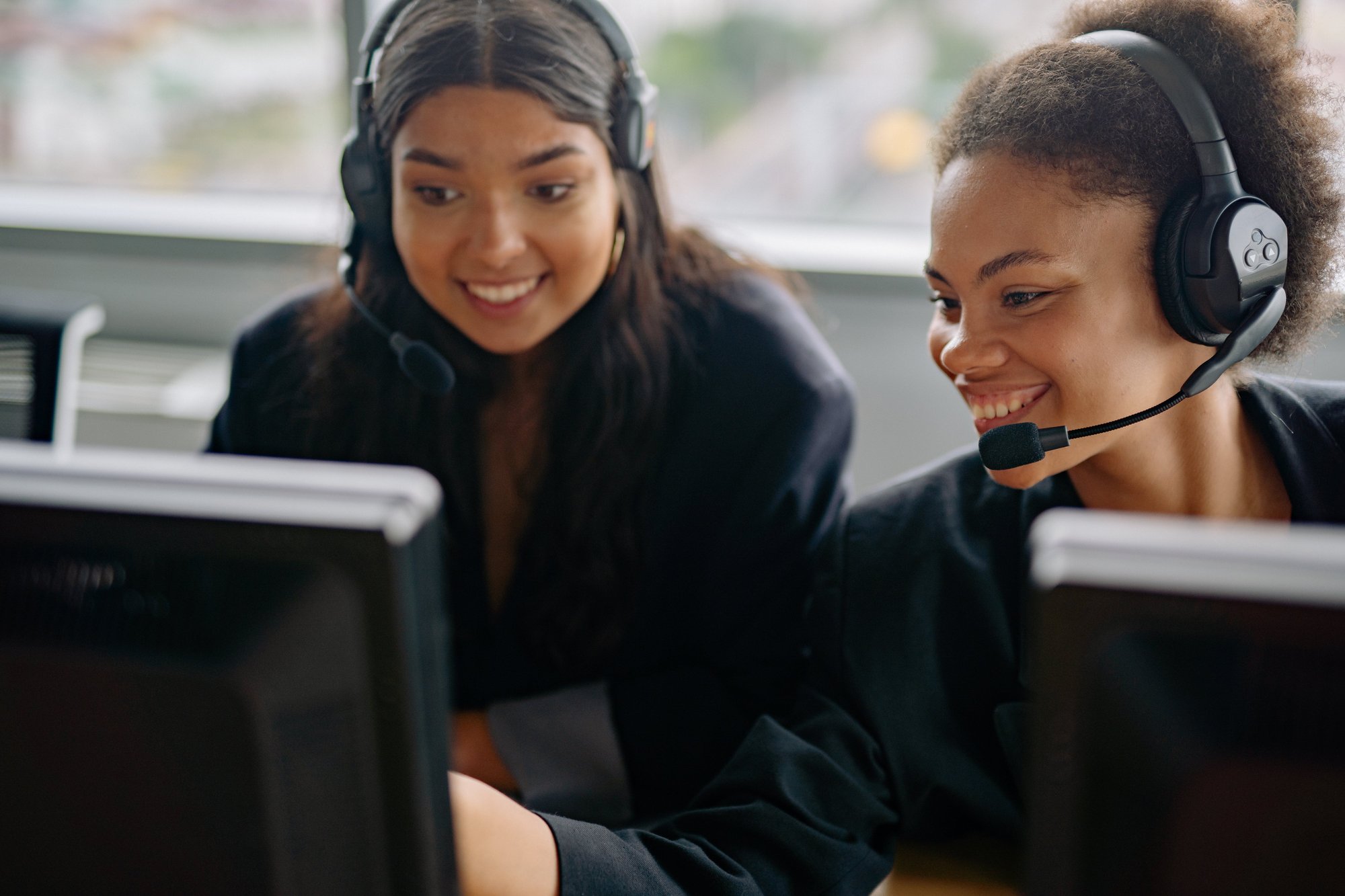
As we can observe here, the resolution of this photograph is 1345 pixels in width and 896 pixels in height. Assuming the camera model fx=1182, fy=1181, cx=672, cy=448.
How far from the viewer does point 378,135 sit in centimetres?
126

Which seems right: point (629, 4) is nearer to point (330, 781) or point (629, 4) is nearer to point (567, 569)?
point (567, 569)

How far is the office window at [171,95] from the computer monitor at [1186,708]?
2.30 m

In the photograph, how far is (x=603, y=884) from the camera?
0.76 m

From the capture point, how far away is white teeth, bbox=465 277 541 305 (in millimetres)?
1281

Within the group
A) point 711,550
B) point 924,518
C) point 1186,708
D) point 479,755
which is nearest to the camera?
point 1186,708

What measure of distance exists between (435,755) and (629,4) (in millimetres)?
2122

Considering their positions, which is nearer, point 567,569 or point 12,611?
point 12,611

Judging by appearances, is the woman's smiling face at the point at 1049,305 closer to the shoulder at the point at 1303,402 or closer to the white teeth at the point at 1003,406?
the white teeth at the point at 1003,406

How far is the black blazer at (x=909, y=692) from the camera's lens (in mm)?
862

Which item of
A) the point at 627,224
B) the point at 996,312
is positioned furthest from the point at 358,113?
the point at 996,312

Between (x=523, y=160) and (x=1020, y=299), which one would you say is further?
(x=523, y=160)

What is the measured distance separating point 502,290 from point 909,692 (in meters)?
0.61

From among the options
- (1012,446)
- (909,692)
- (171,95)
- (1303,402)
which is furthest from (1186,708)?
(171,95)

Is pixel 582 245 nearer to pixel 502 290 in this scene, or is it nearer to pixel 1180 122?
pixel 502 290
